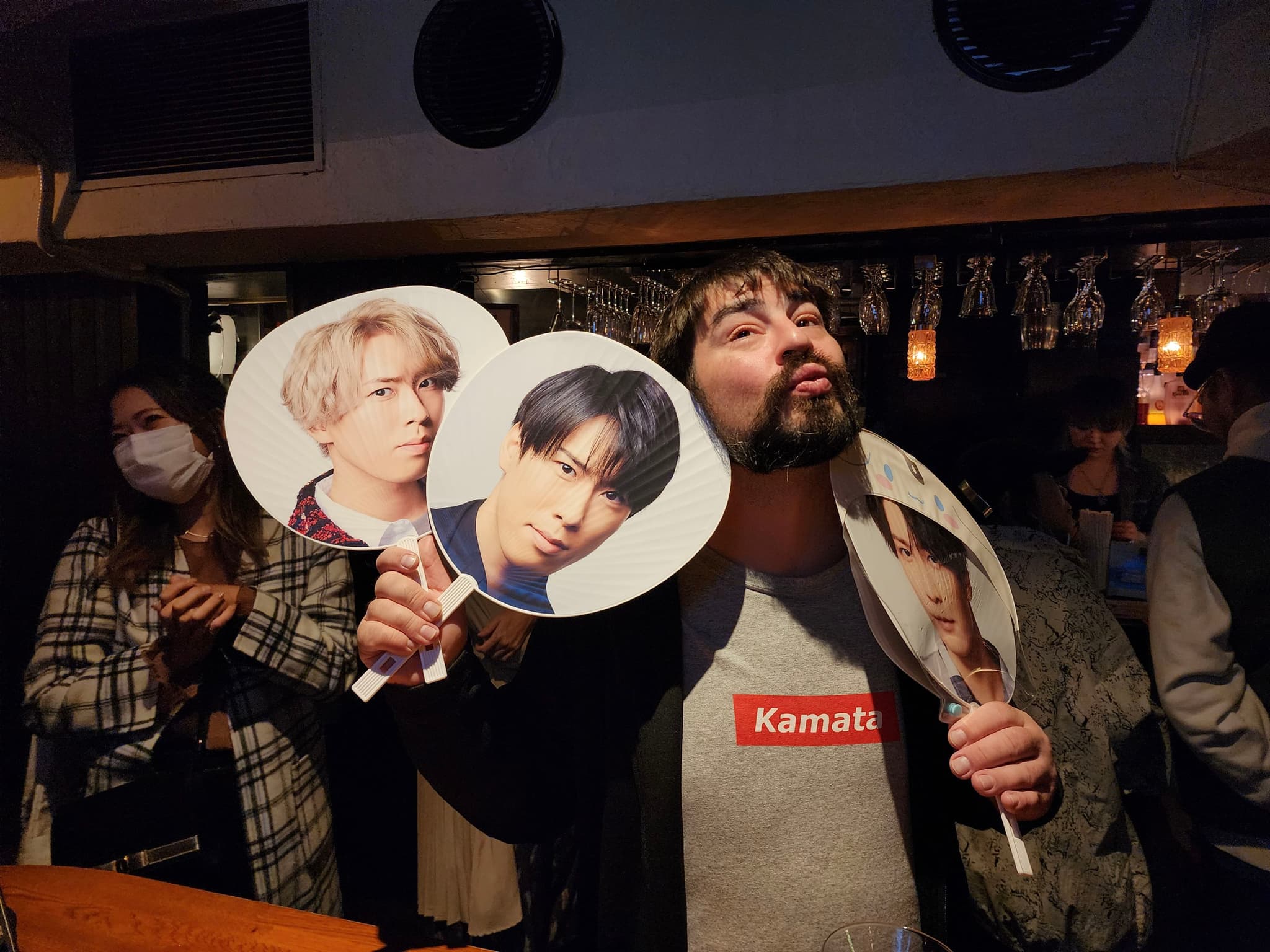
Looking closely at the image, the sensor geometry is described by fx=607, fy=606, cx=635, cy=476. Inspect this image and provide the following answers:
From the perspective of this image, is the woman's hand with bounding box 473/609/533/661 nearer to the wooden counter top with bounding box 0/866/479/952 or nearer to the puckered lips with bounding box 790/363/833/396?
the wooden counter top with bounding box 0/866/479/952

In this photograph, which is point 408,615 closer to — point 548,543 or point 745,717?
point 548,543

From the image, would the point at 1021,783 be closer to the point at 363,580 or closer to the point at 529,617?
the point at 529,617

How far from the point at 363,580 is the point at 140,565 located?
499 millimetres

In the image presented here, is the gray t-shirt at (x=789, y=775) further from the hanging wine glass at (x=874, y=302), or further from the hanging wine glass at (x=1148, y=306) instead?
the hanging wine glass at (x=1148, y=306)

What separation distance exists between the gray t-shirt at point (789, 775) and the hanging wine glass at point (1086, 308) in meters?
0.93

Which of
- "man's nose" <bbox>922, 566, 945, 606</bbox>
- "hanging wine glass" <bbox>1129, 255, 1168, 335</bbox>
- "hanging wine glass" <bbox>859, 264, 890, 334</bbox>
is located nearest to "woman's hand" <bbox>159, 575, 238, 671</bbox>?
"man's nose" <bbox>922, 566, 945, 606</bbox>

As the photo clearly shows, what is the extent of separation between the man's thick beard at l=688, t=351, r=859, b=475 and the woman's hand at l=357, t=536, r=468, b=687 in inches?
19.3

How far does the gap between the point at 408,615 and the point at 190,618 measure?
94cm


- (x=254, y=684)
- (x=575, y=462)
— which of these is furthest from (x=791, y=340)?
(x=254, y=684)

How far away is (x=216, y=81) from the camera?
58.0 inches

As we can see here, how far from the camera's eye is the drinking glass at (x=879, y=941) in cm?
67

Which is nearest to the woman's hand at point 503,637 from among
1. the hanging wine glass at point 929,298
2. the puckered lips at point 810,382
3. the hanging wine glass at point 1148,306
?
the puckered lips at point 810,382

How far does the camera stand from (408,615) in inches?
33.9

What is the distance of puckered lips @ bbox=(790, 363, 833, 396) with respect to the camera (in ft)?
3.05
